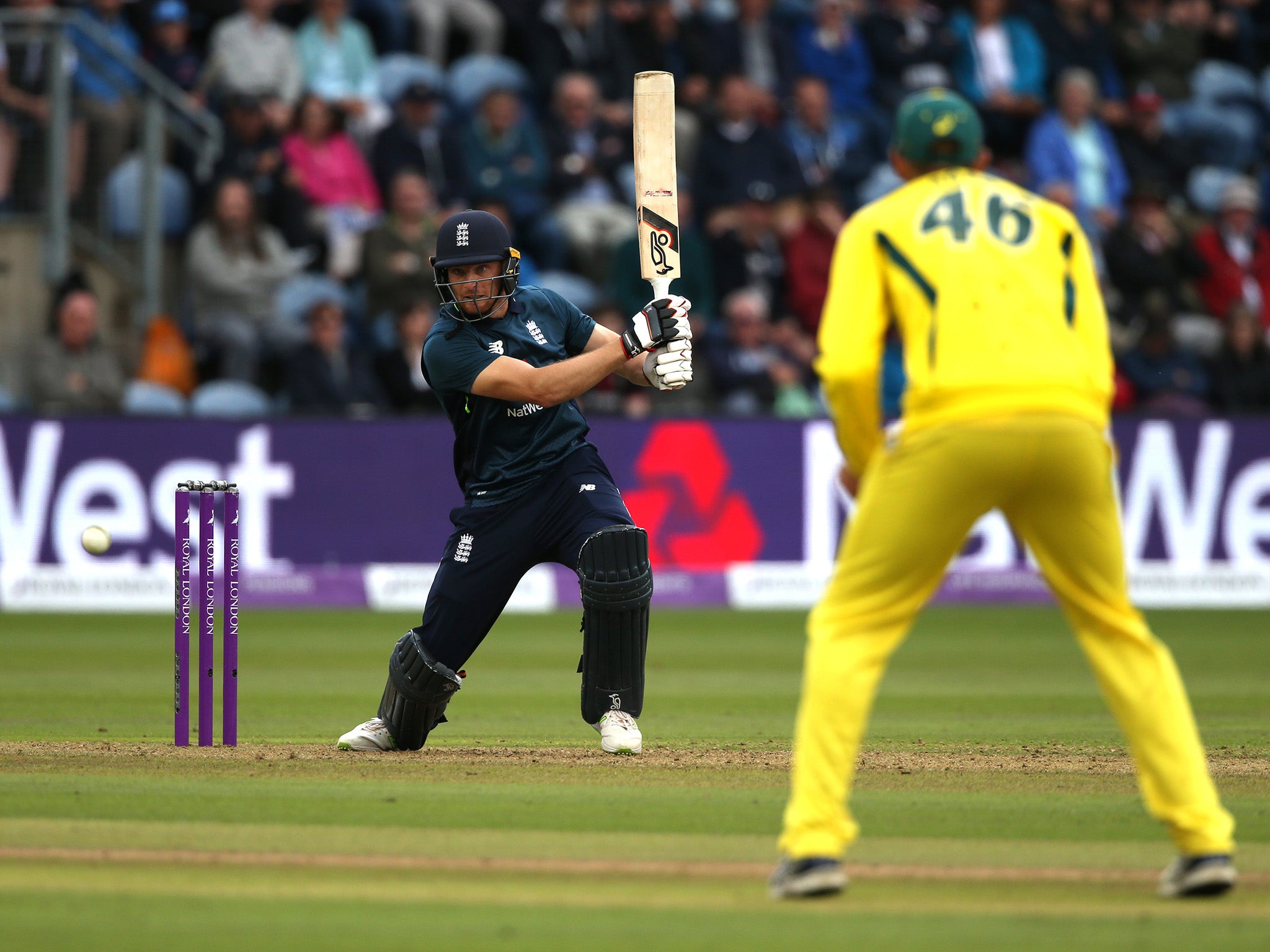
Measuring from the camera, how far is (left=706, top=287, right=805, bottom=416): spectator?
1493 cm

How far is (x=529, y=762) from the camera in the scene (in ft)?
21.1

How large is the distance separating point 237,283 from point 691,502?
399 cm

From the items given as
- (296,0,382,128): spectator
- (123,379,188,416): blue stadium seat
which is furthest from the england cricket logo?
(296,0,382,128): spectator

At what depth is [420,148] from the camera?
15.6 m

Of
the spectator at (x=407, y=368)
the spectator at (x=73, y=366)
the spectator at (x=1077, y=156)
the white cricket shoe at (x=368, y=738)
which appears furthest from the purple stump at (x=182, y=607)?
the spectator at (x=1077, y=156)

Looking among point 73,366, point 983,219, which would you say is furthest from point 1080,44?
point 983,219

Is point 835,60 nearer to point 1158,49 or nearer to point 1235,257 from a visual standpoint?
point 1158,49

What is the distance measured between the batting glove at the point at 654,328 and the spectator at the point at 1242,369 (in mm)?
10081

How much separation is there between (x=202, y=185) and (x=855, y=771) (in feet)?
34.3

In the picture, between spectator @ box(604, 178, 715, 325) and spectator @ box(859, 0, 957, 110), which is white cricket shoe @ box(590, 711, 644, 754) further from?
spectator @ box(859, 0, 957, 110)

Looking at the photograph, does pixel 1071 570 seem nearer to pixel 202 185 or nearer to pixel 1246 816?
pixel 1246 816

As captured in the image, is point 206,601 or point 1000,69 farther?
point 1000,69

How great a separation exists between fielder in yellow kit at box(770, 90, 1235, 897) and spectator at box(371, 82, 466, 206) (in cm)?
1147

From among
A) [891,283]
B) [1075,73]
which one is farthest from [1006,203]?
[1075,73]
